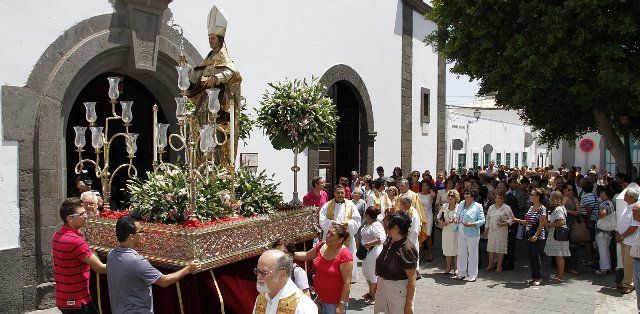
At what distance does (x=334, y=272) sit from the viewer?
5344mm

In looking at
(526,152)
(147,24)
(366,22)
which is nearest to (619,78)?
(366,22)

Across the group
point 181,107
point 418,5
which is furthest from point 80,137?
point 418,5

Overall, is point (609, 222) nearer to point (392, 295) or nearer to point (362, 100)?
point (392, 295)

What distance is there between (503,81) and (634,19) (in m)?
2.83

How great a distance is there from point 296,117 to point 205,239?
2.70 meters

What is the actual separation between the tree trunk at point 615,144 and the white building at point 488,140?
8030mm

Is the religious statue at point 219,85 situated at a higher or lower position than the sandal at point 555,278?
higher

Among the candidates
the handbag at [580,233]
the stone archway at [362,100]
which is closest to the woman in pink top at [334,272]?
the handbag at [580,233]

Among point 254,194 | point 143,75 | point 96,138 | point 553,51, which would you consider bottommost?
point 254,194

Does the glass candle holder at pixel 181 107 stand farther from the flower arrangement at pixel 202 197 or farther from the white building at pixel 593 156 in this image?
the white building at pixel 593 156

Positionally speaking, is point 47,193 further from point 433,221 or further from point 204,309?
point 433,221

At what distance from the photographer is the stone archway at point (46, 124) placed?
7.21 meters

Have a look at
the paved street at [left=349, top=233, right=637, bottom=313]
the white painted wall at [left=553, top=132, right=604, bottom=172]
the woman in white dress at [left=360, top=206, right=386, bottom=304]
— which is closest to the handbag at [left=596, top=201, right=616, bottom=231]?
the paved street at [left=349, top=233, right=637, bottom=313]

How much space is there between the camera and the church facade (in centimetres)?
724
